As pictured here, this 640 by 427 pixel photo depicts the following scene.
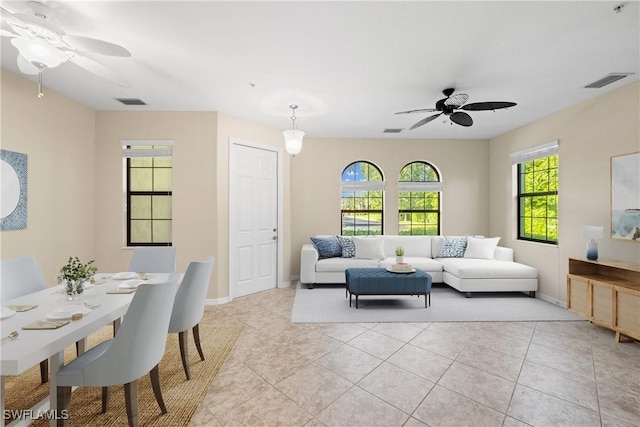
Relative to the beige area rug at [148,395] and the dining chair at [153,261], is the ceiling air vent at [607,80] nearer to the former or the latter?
the beige area rug at [148,395]

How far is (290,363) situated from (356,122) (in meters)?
3.57

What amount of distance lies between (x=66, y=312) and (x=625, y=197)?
515 centimetres

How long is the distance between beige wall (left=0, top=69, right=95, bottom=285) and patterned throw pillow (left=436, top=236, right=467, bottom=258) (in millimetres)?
5525

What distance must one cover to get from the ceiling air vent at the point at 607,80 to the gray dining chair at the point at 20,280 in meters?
5.65

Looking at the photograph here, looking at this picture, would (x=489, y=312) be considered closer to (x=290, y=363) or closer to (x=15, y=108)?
(x=290, y=363)

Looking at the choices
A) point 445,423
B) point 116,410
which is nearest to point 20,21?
point 116,410

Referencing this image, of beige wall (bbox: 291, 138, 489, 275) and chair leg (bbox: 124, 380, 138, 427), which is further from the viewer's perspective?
beige wall (bbox: 291, 138, 489, 275)

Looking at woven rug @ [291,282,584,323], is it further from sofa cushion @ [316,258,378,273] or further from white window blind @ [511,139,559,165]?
white window blind @ [511,139,559,165]

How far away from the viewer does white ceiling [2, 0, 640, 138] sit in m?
2.12

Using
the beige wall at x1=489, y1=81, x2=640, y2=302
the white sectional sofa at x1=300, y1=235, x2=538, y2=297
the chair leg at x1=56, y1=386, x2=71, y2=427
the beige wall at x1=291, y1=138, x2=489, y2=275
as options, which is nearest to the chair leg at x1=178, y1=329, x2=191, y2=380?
the chair leg at x1=56, y1=386, x2=71, y2=427

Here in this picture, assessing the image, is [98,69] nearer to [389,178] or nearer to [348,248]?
[348,248]

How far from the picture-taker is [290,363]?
262 centimetres

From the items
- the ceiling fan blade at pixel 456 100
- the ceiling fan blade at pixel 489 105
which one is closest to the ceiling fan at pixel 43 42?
the ceiling fan blade at pixel 456 100

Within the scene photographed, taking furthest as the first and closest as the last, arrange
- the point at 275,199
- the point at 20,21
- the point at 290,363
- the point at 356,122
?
the point at 275,199
the point at 356,122
the point at 290,363
the point at 20,21
